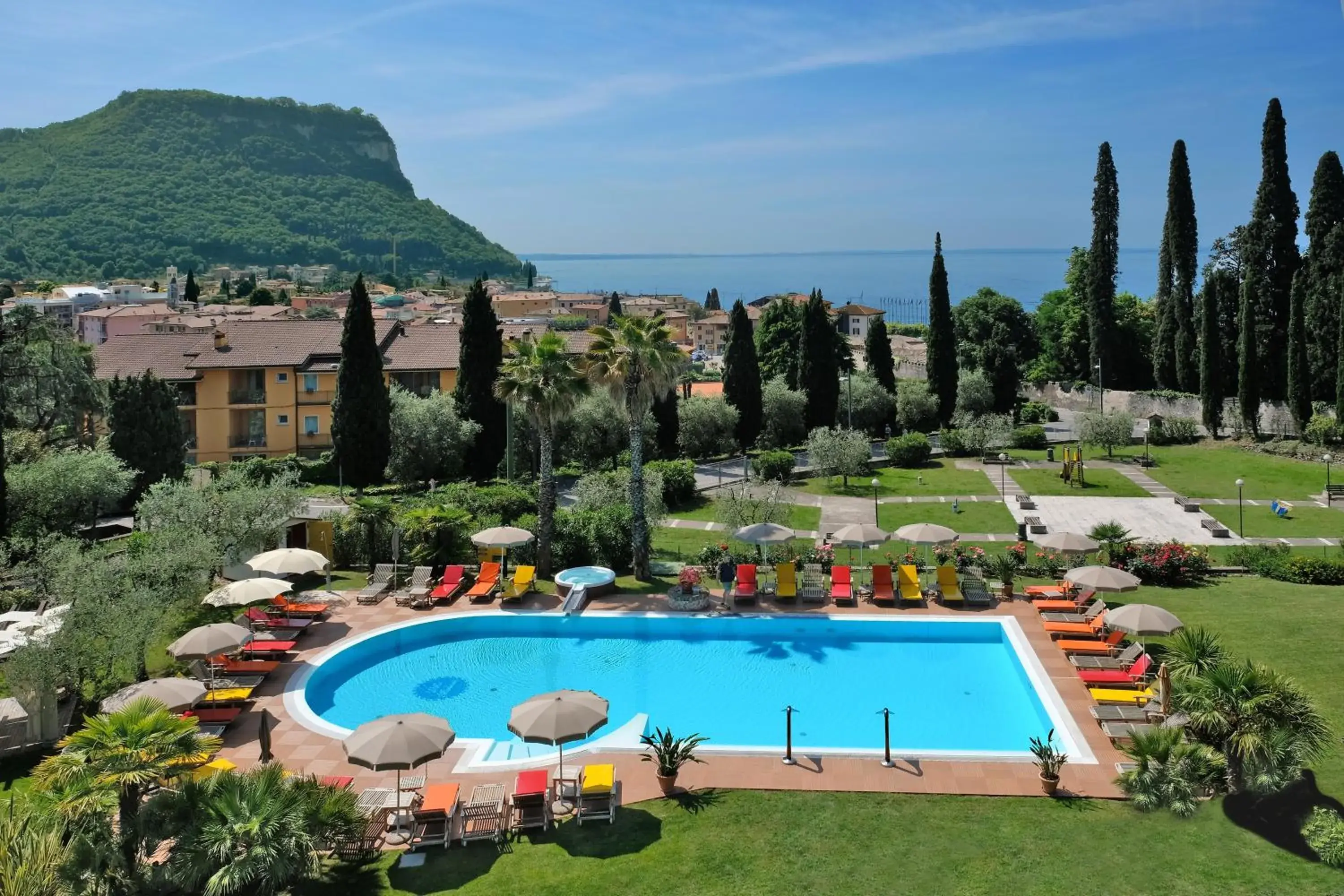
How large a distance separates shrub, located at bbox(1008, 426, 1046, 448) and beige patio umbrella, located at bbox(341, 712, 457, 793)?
40.1 m

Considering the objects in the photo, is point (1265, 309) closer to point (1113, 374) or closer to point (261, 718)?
point (1113, 374)

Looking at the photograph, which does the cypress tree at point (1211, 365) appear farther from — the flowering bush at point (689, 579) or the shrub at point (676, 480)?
the flowering bush at point (689, 579)

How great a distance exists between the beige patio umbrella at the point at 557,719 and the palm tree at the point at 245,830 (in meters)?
2.61

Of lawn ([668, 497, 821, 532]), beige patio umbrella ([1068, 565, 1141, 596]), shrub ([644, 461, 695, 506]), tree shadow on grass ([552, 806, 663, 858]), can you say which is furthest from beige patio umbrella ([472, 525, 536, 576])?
beige patio umbrella ([1068, 565, 1141, 596])

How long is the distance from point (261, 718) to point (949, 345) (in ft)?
151

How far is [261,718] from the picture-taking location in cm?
1458

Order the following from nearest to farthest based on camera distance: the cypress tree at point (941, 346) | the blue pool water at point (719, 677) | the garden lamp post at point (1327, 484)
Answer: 1. the blue pool water at point (719, 677)
2. the garden lamp post at point (1327, 484)
3. the cypress tree at point (941, 346)

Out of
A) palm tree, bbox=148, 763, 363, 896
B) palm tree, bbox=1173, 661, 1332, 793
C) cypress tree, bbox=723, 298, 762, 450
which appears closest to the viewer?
palm tree, bbox=148, 763, 363, 896

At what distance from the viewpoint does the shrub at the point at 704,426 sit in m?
46.6

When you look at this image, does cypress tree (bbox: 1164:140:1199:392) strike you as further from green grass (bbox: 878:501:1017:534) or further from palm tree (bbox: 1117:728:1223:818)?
palm tree (bbox: 1117:728:1223:818)

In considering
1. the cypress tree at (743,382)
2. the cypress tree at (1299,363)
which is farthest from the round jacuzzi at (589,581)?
the cypress tree at (1299,363)

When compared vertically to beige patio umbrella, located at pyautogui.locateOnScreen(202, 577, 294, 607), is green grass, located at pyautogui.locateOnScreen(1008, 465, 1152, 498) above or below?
above

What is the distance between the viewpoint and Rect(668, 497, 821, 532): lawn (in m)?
31.5

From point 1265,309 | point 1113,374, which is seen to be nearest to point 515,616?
point 1265,309
